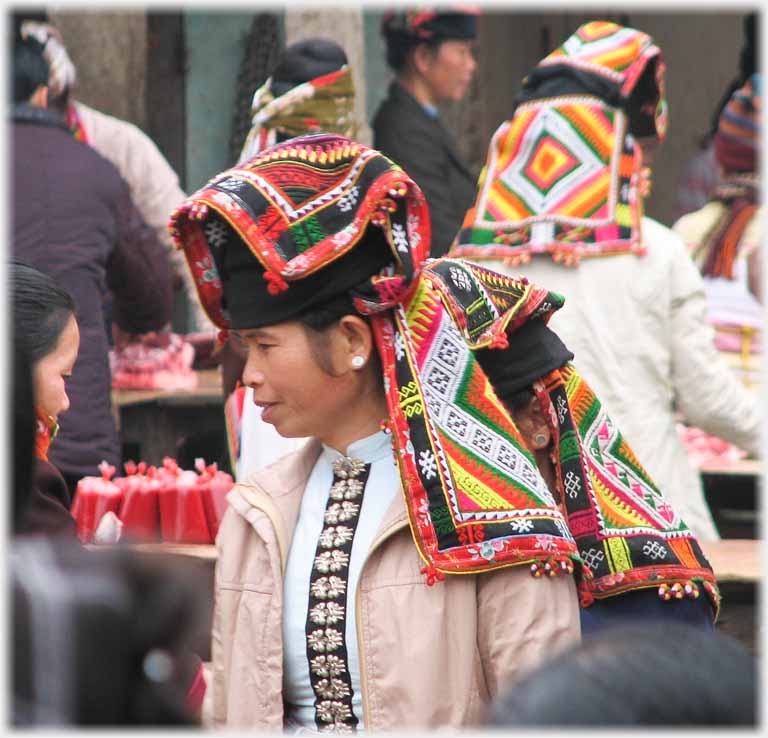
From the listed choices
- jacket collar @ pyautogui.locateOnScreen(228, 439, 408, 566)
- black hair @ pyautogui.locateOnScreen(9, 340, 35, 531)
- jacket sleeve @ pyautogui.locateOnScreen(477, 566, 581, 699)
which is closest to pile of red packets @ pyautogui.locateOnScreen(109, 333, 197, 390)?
jacket collar @ pyautogui.locateOnScreen(228, 439, 408, 566)

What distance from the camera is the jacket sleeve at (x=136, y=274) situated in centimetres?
445

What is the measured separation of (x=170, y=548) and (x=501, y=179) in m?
1.42

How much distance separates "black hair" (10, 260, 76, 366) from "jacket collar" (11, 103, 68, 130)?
1.55m

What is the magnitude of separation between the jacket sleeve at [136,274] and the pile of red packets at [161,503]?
3.08ft

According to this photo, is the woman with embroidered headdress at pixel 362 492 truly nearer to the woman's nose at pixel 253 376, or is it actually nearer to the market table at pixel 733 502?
the woman's nose at pixel 253 376

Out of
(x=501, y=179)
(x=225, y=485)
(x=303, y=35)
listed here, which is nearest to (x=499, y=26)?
(x=303, y=35)

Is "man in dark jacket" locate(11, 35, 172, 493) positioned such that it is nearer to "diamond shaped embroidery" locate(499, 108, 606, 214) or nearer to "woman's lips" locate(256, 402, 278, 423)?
"diamond shaped embroidery" locate(499, 108, 606, 214)

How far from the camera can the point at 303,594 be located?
2.25 metres

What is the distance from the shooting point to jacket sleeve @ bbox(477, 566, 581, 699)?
2.13m

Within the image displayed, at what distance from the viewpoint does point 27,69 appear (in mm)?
4320

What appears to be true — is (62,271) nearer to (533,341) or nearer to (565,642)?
(533,341)

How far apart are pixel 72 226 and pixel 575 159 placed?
1.47 metres

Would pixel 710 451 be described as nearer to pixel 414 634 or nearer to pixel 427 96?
pixel 427 96

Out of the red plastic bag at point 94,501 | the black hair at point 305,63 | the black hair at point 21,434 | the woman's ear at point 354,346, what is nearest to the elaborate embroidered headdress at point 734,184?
the black hair at point 305,63
